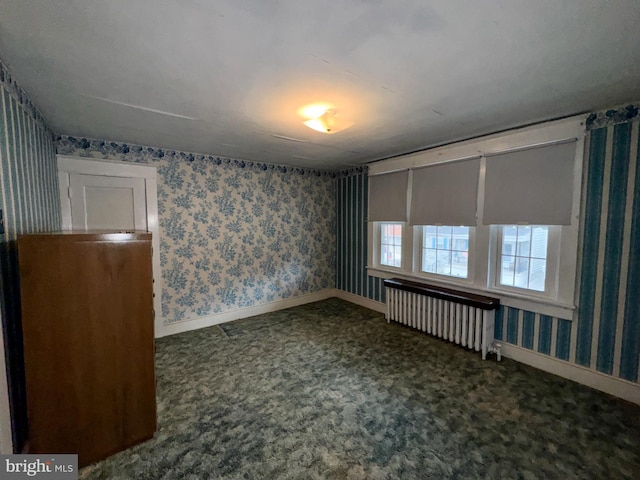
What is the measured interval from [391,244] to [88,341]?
3.62 meters

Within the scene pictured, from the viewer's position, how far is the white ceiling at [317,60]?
1.20m

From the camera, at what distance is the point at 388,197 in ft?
13.3

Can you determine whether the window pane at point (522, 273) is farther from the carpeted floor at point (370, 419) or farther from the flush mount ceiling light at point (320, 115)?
the flush mount ceiling light at point (320, 115)

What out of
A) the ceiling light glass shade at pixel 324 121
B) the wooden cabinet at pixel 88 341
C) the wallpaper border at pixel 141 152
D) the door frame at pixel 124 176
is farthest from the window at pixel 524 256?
the door frame at pixel 124 176

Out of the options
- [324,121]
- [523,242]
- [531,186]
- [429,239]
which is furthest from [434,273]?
[324,121]

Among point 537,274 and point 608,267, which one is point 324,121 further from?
point 608,267

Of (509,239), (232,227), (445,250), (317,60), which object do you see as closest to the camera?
(317,60)

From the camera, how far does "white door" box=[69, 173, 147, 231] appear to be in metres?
3.01

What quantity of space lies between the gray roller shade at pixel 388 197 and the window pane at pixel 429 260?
0.52 meters

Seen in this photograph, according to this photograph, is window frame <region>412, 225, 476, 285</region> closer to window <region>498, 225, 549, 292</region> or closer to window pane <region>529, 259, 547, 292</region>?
window <region>498, 225, 549, 292</region>

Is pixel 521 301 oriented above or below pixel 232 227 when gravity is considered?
below

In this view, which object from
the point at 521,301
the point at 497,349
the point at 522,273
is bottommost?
the point at 497,349

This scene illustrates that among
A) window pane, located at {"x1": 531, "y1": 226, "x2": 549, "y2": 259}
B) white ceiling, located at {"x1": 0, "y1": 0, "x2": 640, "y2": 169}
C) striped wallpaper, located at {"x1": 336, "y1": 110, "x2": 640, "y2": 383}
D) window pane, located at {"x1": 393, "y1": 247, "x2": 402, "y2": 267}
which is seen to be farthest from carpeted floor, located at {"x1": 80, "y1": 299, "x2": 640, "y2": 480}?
white ceiling, located at {"x1": 0, "y1": 0, "x2": 640, "y2": 169}

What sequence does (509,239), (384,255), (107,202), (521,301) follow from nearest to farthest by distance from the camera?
1. (521,301)
2. (509,239)
3. (107,202)
4. (384,255)
